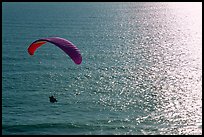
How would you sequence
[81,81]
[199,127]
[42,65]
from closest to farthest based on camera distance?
[199,127] → [81,81] → [42,65]

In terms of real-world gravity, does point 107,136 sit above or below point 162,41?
below

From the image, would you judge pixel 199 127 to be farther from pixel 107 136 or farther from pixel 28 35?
pixel 28 35

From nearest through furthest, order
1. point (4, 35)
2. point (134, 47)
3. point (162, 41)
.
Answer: point (134, 47) → point (162, 41) → point (4, 35)

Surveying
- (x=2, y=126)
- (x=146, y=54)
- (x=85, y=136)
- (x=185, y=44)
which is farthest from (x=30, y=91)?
(x=185, y=44)

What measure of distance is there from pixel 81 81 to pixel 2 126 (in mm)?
26097

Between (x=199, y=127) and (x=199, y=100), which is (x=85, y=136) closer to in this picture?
(x=199, y=127)

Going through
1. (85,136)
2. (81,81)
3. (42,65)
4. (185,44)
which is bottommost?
(85,136)

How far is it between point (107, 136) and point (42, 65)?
1729 inches

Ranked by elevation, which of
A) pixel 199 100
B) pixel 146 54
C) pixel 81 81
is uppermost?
pixel 146 54

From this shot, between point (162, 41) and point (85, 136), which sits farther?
point (162, 41)

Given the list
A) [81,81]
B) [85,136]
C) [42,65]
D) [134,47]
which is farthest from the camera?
[134,47]

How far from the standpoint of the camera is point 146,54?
372ft

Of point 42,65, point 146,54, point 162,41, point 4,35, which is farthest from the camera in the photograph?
point 4,35

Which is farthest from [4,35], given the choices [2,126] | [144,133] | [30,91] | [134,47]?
[144,133]
